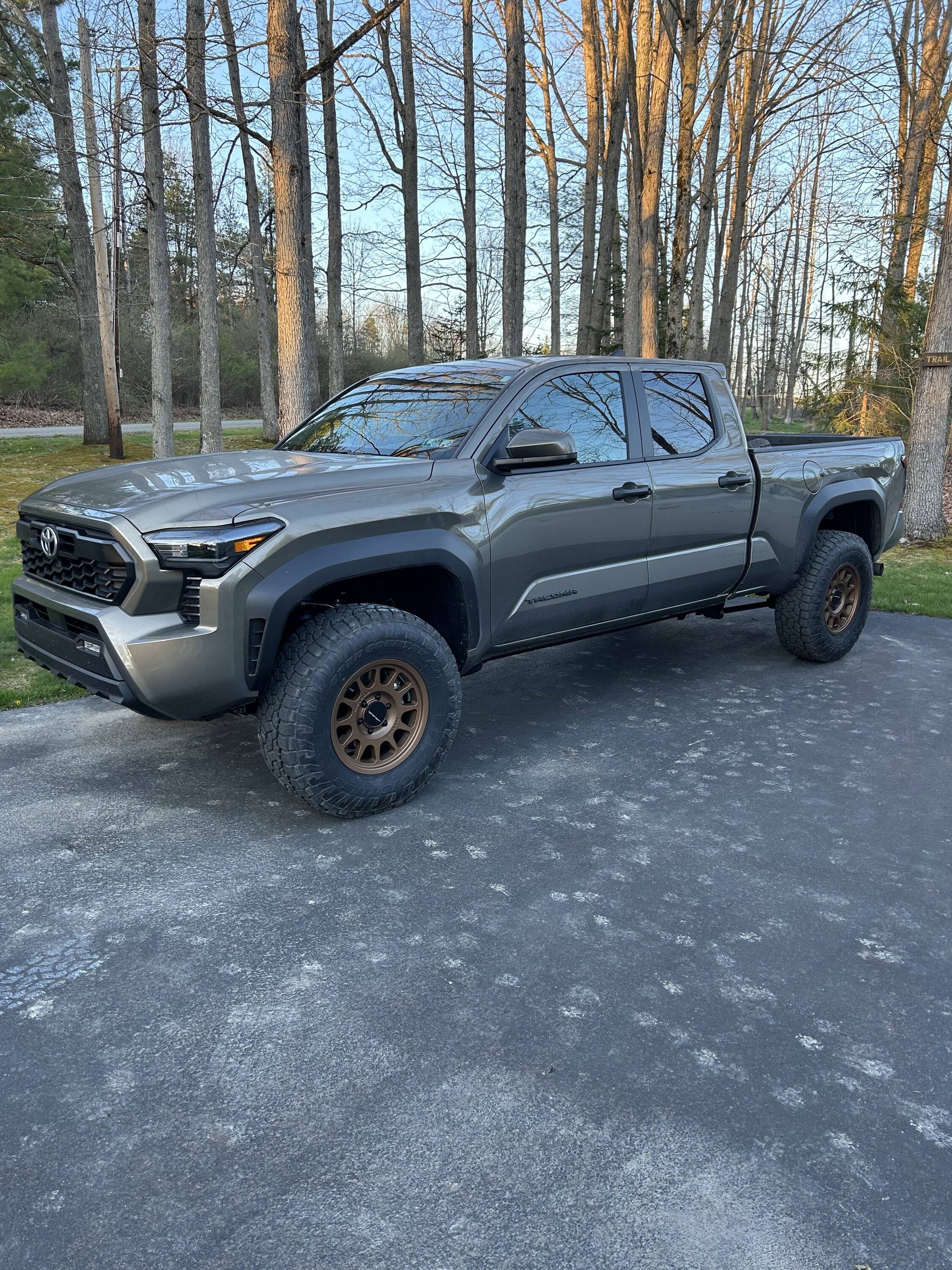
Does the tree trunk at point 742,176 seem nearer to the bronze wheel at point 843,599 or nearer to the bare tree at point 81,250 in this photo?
the bronze wheel at point 843,599

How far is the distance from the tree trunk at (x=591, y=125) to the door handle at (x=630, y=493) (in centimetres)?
1529

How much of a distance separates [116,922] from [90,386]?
700 inches

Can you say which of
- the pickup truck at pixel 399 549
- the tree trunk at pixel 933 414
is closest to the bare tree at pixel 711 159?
the tree trunk at pixel 933 414

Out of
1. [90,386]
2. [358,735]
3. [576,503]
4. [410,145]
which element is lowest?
[358,735]

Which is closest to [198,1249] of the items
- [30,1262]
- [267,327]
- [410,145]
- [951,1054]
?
[30,1262]

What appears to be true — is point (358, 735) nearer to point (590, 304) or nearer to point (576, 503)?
point (576, 503)

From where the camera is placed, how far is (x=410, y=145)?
19562 millimetres

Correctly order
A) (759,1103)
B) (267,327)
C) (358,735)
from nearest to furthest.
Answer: (759,1103), (358,735), (267,327)

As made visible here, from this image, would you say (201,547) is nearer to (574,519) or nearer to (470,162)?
(574,519)

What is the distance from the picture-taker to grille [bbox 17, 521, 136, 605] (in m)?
3.50

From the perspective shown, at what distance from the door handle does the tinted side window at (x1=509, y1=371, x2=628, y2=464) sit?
164 mm

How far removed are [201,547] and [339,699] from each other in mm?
822

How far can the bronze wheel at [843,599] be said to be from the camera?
6.25 m

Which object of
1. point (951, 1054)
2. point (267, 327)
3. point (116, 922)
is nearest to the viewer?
point (951, 1054)
